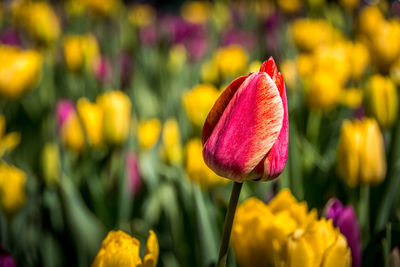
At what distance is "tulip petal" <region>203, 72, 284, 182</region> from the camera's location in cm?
35

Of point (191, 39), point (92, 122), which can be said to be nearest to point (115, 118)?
point (92, 122)

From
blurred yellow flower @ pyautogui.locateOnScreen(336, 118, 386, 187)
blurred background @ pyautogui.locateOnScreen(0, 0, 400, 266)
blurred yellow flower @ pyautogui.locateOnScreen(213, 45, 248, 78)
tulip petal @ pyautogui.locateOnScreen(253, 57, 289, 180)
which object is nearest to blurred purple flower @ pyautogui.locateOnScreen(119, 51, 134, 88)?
blurred background @ pyautogui.locateOnScreen(0, 0, 400, 266)

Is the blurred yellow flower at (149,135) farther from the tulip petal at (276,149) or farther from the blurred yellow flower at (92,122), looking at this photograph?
the tulip petal at (276,149)

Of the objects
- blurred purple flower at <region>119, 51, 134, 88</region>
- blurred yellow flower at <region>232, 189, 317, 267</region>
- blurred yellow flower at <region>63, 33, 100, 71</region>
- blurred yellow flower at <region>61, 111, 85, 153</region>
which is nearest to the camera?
blurred yellow flower at <region>232, 189, 317, 267</region>

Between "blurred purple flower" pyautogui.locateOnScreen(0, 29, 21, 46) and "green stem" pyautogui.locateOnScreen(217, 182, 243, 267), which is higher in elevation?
"green stem" pyautogui.locateOnScreen(217, 182, 243, 267)

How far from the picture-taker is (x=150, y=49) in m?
1.83

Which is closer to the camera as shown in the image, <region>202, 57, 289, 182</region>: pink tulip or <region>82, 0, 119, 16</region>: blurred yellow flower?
<region>202, 57, 289, 182</region>: pink tulip

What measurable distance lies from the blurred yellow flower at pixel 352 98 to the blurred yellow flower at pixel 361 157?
0.37 metres

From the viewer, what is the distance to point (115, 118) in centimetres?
88

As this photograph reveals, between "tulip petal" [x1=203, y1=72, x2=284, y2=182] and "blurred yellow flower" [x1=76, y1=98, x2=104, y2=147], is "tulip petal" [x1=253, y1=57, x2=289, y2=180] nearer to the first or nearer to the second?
"tulip petal" [x1=203, y1=72, x2=284, y2=182]

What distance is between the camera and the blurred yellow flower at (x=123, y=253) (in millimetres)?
397

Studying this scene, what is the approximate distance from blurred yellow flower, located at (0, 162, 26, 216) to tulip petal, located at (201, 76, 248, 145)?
43 centimetres

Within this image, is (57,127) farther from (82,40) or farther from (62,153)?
(82,40)

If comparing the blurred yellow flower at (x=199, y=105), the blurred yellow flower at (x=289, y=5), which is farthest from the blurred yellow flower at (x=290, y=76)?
the blurred yellow flower at (x=289, y=5)
